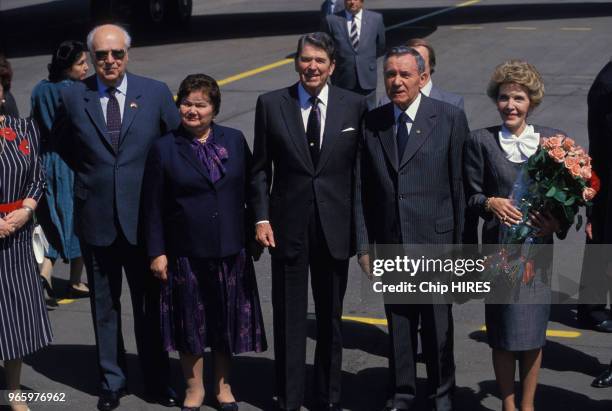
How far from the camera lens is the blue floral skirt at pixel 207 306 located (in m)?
6.51

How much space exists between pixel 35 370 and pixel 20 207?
149 centimetres

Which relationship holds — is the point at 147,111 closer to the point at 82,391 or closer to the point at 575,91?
the point at 82,391

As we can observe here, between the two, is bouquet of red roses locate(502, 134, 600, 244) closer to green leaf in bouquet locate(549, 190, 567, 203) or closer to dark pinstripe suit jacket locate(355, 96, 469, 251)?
green leaf in bouquet locate(549, 190, 567, 203)

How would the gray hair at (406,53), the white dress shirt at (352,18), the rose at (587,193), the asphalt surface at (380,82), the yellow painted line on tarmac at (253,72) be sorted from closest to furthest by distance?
the rose at (587,193) < the gray hair at (406,53) < the asphalt surface at (380,82) < the white dress shirt at (352,18) < the yellow painted line on tarmac at (253,72)

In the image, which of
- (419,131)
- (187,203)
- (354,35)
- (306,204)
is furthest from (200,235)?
(354,35)

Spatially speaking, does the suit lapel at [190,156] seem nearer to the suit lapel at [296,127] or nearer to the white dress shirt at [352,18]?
the suit lapel at [296,127]

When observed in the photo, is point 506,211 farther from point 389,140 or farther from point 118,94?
point 118,94

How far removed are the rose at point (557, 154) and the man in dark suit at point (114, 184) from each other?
2443 millimetres

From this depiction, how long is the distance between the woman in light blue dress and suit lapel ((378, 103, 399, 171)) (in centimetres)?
315

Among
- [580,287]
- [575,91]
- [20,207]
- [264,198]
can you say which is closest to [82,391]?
[20,207]

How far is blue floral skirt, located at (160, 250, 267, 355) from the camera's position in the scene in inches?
256

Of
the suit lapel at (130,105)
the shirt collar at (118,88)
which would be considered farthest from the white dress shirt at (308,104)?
the shirt collar at (118,88)

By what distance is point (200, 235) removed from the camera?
645 centimetres

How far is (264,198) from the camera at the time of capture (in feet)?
21.2
